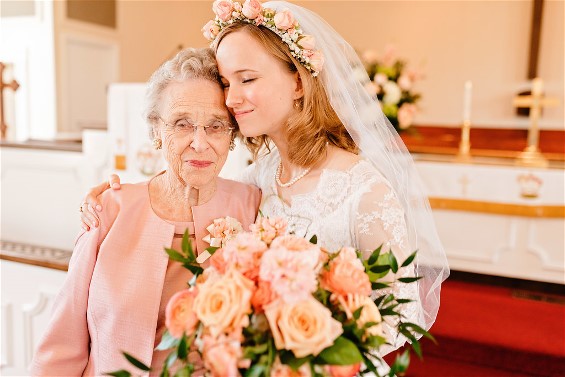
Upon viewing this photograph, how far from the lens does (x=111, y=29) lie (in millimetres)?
6227

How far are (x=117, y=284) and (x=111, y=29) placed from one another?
5365 mm

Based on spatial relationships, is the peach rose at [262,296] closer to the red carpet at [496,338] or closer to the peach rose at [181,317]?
the peach rose at [181,317]

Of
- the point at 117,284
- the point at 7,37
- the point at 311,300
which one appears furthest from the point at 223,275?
the point at 7,37

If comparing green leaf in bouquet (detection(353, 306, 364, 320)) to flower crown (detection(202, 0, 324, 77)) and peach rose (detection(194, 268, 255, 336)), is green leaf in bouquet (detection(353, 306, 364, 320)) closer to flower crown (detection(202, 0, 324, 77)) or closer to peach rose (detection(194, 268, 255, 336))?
peach rose (detection(194, 268, 255, 336))

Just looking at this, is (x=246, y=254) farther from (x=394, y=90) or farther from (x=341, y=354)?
(x=394, y=90)

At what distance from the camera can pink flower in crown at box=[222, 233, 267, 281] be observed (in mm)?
1048

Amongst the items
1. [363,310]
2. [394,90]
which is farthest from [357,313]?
[394,90]

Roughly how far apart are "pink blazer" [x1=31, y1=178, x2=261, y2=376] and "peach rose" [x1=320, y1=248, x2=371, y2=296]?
2.19 feet

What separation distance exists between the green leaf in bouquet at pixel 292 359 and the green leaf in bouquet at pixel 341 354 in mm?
32

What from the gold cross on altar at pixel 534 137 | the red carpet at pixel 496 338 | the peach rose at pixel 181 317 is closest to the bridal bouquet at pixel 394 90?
the gold cross on altar at pixel 534 137

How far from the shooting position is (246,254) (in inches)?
41.5

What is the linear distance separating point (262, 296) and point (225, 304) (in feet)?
0.26

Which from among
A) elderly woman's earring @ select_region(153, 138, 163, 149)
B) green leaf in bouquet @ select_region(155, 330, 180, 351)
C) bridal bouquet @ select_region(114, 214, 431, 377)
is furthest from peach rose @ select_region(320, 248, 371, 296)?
elderly woman's earring @ select_region(153, 138, 163, 149)

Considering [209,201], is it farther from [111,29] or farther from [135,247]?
[111,29]
